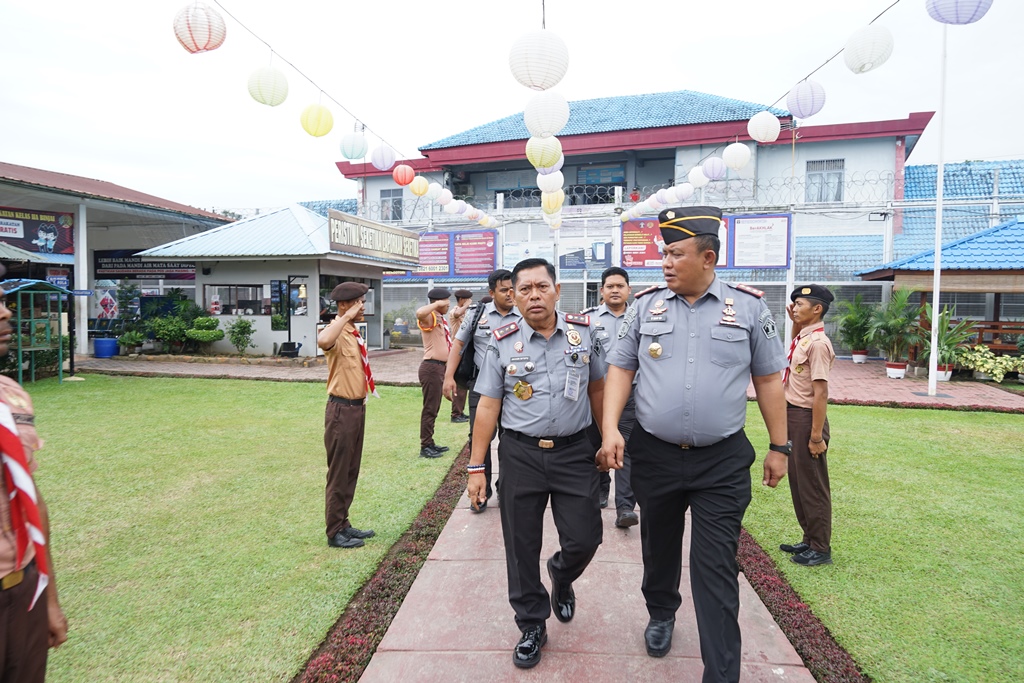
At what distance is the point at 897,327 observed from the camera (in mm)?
12742

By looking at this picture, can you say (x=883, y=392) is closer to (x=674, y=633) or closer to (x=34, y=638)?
(x=674, y=633)

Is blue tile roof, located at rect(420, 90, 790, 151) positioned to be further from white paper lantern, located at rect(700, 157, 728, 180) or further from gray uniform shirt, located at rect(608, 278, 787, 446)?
gray uniform shirt, located at rect(608, 278, 787, 446)

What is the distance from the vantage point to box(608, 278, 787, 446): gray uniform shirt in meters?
2.36

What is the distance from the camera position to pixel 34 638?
1.55 m

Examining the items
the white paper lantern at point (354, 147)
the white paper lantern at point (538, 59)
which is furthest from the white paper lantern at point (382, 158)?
the white paper lantern at point (538, 59)

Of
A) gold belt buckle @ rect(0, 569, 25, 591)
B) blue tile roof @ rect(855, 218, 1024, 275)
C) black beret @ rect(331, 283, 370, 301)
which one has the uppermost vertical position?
blue tile roof @ rect(855, 218, 1024, 275)

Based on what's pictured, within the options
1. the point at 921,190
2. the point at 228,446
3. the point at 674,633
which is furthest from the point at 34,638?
the point at 921,190

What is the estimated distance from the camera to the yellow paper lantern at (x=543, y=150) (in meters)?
8.68

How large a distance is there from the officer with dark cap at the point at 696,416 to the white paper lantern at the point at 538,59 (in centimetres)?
443

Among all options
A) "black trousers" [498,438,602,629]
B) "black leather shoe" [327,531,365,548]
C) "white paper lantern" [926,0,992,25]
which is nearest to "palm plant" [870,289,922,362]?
Answer: "white paper lantern" [926,0,992,25]

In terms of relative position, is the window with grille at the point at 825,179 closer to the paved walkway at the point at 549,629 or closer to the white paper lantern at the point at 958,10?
the white paper lantern at the point at 958,10

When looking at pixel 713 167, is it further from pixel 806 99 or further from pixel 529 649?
pixel 529 649

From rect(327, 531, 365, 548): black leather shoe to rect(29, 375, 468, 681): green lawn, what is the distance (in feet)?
0.22

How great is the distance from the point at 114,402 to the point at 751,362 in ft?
31.9
